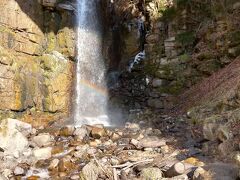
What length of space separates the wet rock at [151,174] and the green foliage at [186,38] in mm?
7675

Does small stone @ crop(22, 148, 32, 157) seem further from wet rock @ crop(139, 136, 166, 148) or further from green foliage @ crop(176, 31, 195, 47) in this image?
green foliage @ crop(176, 31, 195, 47)

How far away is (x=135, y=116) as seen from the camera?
12531mm

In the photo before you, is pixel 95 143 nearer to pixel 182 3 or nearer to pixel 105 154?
pixel 105 154

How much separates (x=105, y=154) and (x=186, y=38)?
690cm

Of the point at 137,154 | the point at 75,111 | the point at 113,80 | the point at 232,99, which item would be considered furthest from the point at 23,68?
the point at 232,99

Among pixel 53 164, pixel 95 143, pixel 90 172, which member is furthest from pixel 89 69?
pixel 90 172

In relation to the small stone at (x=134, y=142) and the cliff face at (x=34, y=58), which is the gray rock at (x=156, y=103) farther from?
the small stone at (x=134, y=142)

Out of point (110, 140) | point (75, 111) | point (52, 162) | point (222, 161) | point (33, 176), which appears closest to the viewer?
point (222, 161)

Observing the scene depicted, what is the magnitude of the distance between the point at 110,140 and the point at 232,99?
3988mm

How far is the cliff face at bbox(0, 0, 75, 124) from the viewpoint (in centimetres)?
1099

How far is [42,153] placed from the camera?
888 centimetres

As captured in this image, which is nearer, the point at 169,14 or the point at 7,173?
the point at 7,173

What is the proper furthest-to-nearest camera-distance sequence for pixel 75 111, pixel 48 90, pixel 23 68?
pixel 75 111 → pixel 48 90 → pixel 23 68

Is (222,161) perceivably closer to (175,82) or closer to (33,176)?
(33,176)
